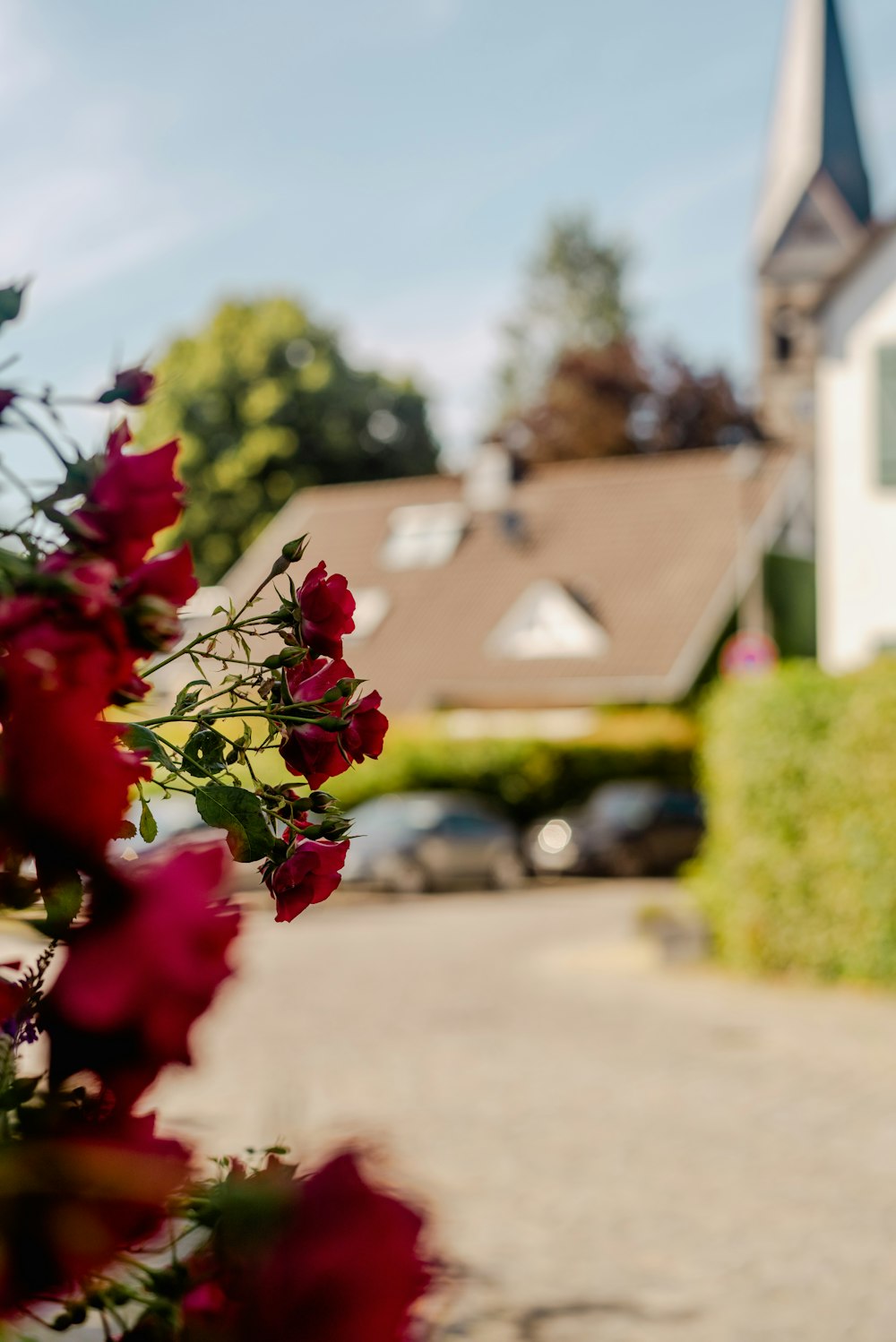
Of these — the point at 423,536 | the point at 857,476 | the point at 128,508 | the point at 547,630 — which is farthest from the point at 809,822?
the point at 423,536

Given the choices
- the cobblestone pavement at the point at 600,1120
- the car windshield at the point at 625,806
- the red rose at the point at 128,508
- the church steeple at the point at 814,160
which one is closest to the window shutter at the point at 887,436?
the cobblestone pavement at the point at 600,1120

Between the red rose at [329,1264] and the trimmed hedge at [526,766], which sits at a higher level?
the red rose at [329,1264]

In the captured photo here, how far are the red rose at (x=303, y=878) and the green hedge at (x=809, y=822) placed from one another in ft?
35.9

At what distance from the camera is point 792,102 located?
48094mm

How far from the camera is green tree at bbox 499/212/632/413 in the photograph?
54.1 metres

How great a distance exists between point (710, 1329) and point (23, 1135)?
5.02 meters

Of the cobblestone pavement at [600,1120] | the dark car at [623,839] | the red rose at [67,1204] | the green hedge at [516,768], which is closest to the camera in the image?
the red rose at [67,1204]

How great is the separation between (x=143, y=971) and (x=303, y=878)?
0.31 m

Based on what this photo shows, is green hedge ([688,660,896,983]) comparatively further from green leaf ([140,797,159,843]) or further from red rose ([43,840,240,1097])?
red rose ([43,840,240,1097])

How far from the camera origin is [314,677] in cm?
95

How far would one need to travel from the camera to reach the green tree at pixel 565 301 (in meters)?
54.1

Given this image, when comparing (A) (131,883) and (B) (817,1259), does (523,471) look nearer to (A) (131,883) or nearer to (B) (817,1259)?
(B) (817,1259)

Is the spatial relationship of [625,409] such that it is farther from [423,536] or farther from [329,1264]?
[329,1264]

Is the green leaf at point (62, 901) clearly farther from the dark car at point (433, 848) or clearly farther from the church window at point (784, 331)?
the church window at point (784, 331)
